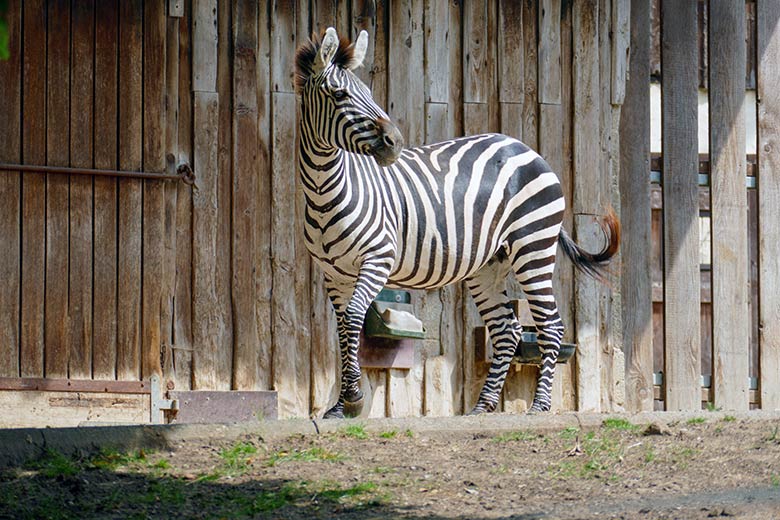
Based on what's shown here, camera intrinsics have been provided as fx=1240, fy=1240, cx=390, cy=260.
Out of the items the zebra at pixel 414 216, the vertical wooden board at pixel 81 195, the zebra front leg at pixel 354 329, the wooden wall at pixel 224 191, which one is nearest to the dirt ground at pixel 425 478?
the zebra front leg at pixel 354 329

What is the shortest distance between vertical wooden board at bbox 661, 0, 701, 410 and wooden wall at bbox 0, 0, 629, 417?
58 cm

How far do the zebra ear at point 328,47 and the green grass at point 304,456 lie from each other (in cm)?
230

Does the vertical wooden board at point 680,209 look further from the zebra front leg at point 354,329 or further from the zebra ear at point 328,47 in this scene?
the zebra ear at point 328,47

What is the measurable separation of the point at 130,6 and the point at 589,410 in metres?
4.19

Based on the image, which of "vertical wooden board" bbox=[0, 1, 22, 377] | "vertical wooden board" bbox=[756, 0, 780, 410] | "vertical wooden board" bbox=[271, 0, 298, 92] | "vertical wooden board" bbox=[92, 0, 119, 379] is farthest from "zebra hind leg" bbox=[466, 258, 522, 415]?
"vertical wooden board" bbox=[0, 1, 22, 377]

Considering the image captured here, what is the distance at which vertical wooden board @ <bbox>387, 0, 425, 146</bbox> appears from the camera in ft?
28.2

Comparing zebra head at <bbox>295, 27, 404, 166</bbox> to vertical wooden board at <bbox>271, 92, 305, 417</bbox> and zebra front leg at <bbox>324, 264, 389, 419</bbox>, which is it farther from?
vertical wooden board at <bbox>271, 92, 305, 417</bbox>

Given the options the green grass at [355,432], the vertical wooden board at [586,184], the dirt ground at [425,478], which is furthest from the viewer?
the vertical wooden board at [586,184]

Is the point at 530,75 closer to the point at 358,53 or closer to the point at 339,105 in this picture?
the point at 358,53

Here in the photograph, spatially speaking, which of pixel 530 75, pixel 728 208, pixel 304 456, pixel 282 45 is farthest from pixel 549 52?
pixel 304 456

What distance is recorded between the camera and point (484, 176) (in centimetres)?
757

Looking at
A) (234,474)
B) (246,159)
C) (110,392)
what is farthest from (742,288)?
(234,474)

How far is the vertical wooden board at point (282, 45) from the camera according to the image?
838 centimetres

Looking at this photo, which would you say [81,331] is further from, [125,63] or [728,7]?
[728,7]
